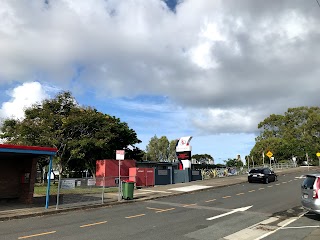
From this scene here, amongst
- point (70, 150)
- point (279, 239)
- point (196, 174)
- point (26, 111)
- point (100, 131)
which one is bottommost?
point (279, 239)

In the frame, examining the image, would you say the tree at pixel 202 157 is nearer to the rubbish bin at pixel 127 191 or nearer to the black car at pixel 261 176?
the black car at pixel 261 176

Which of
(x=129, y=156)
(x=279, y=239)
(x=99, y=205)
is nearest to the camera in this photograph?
(x=279, y=239)

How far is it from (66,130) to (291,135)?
252ft

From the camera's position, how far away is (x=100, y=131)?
120ft

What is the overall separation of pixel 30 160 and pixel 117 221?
7.53 m

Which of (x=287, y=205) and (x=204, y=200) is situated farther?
(x=204, y=200)

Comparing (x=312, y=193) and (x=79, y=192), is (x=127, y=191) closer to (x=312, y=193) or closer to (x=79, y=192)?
(x=79, y=192)

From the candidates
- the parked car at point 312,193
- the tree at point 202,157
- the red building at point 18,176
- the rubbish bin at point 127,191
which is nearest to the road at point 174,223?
the parked car at point 312,193

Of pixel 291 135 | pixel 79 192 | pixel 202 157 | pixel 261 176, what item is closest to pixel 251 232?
pixel 79 192

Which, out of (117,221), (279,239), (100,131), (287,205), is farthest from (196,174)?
(279,239)

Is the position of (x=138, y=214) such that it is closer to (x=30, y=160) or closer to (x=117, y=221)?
(x=117, y=221)

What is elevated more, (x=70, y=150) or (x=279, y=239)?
(x=70, y=150)

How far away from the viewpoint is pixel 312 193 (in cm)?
1179

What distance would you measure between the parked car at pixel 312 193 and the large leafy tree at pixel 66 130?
24507 mm
